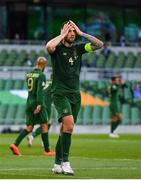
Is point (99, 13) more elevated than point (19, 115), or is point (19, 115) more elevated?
point (99, 13)

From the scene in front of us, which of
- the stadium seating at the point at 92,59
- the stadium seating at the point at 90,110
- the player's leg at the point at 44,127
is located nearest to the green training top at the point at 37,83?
the player's leg at the point at 44,127

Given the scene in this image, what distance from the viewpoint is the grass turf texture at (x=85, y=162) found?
14.5 m

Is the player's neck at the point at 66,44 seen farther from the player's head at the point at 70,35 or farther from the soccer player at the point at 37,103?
the soccer player at the point at 37,103

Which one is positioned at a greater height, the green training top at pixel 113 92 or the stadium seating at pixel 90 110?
the green training top at pixel 113 92

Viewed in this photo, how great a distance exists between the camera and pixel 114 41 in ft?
154

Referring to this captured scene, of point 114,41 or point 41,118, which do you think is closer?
point 41,118

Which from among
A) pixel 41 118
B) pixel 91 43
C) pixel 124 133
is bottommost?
pixel 124 133

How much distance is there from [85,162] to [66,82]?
304 cm

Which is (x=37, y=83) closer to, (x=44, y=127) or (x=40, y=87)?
(x=40, y=87)

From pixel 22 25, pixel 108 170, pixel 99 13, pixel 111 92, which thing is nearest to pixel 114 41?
pixel 99 13

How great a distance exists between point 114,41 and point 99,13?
1.96m

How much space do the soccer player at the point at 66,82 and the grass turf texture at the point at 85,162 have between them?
1.52ft

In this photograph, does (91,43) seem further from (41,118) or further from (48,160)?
(41,118)

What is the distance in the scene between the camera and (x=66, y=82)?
49.2ft
